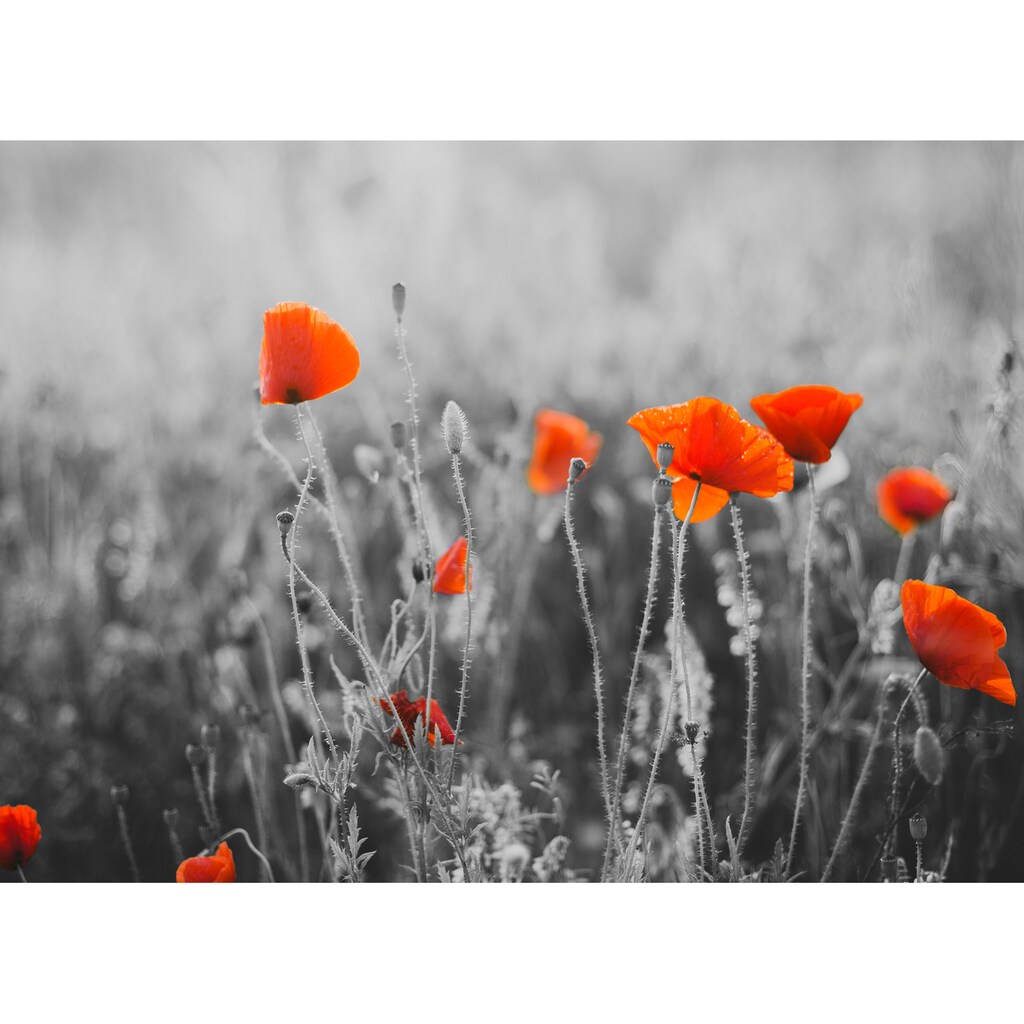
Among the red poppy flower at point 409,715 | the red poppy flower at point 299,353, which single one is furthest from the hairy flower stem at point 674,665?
the red poppy flower at point 299,353

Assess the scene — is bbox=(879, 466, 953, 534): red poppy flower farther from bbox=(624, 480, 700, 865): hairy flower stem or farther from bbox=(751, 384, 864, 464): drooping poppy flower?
bbox=(624, 480, 700, 865): hairy flower stem

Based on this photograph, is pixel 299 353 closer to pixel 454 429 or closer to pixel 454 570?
pixel 454 429

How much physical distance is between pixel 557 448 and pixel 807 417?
563 millimetres

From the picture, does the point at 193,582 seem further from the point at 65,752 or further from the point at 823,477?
the point at 823,477

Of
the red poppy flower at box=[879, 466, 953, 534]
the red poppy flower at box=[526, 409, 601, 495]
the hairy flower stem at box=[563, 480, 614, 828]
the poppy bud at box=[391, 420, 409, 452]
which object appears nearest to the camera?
the hairy flower stem at box=[563, 480, 614, 828]

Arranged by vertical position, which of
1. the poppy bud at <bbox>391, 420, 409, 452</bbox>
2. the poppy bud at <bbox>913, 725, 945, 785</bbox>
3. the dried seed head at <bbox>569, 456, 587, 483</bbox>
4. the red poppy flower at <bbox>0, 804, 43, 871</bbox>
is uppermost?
the poppy bud at <bbox>391, 420, 409, 452</bbox>

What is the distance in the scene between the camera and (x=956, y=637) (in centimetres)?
99

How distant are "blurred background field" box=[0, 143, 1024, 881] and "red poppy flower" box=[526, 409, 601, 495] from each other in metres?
0.06

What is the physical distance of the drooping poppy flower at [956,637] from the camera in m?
0.98

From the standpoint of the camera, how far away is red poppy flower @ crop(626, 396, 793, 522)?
959 millimetres

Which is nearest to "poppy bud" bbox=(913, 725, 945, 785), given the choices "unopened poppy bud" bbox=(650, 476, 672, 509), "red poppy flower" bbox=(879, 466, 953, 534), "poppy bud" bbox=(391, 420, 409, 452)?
"unopened poppy bud" bbox=(650, 476, 672, 509)
